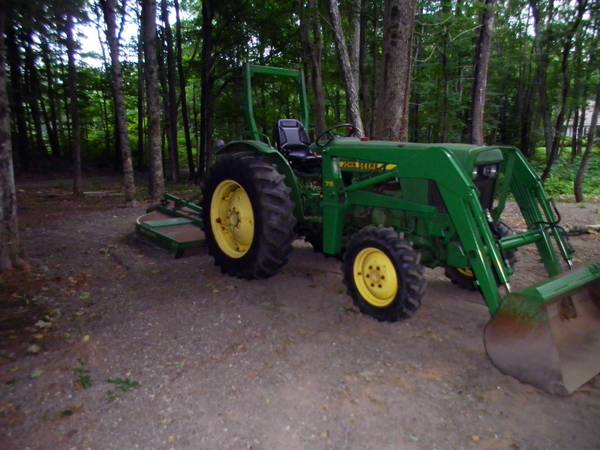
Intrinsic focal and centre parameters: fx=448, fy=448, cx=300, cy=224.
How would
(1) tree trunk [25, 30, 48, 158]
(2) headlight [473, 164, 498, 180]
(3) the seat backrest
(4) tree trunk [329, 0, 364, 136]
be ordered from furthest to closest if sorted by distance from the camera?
(1) tree trunk [25, 30, 48, 158]
(4) tree trunk [329, 0, 364, 136]
(3) the seat backrest
(2) headlight [473, 164, 498, 180]

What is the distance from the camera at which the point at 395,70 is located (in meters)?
5.94

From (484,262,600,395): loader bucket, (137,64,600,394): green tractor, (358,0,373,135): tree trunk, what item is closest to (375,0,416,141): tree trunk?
(137,64,600,394): green tractor

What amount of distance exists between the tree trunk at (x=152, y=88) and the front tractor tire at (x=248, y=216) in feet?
16.8

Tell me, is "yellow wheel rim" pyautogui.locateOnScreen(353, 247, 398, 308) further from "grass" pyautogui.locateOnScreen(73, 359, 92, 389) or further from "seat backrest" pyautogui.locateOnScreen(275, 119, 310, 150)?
"grass" pyautogui.locateOnScreen(73, 359, 92, 389)

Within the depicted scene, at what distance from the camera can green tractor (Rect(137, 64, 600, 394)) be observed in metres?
2.72

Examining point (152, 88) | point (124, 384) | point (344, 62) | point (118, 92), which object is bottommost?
point (124, 384)

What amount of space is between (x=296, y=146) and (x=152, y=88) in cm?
538

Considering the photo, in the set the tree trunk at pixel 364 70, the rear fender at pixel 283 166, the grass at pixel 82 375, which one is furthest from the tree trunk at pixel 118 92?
the tree trunk at pixel 364 70

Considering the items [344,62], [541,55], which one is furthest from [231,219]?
[541,55]

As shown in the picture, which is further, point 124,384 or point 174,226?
point 174,226

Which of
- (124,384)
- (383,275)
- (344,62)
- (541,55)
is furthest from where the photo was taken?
(541,55)

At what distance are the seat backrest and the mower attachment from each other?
57.9 inches

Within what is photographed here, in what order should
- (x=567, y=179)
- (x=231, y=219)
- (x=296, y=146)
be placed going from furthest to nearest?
1. (x=567, y=179)
2. (x=296, y=146)
3. (x=231, y=219)

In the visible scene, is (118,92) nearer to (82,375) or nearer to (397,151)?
(397,151)
